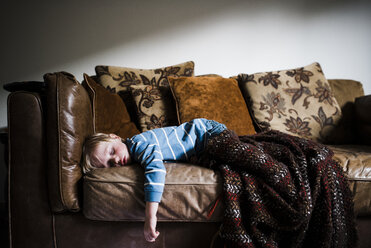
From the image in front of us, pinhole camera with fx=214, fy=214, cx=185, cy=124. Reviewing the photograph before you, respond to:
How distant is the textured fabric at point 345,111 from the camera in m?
1.43

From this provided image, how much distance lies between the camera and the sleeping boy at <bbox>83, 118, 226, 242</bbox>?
749 mm

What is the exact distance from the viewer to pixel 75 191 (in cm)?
85

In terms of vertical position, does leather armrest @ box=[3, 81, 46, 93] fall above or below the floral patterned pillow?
above

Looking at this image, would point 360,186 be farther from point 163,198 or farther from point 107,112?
point 107,112

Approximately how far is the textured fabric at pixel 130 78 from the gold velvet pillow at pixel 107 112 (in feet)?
0.45

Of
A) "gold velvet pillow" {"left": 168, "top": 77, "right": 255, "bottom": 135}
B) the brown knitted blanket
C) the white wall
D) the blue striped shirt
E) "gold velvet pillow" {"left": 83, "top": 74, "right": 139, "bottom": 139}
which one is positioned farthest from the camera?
the white wall

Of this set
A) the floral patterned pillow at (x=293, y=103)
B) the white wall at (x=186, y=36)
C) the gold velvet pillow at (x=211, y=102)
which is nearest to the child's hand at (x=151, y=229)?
the gold velvet pillow at (x=211, y=102)

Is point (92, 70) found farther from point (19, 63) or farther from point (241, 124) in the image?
point (241, 124)

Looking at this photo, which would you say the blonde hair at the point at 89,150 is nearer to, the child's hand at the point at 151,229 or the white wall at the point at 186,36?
the child's hand at the point at 151,229

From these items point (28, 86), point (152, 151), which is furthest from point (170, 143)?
point (28, 86)

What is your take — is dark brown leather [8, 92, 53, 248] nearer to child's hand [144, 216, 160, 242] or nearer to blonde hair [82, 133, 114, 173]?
blonde hair [82, 133, 114, 173]

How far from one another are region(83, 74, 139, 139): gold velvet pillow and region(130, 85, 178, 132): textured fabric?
0.35ft

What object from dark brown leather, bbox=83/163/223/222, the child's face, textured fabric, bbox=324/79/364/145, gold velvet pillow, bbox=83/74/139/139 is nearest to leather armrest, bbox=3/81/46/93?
gold velvet pillow, bbox=83/74/139/139

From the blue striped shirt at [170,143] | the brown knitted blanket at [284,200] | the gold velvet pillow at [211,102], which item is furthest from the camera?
the gold velvet pillow at [211,102]
